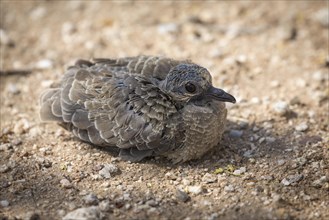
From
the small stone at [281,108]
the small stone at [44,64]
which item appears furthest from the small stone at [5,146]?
the small stone at [281,108]

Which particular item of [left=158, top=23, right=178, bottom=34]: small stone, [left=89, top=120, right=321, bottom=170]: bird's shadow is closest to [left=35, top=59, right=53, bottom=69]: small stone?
[left=158, top=23, right=178, bottom=34]: small stone

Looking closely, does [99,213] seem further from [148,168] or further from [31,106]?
[31,106]

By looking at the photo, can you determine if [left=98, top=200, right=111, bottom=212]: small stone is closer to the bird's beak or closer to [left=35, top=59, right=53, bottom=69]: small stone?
the bird's beak

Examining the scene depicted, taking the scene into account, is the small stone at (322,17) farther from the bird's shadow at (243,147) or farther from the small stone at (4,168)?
the small stone at (4,168)

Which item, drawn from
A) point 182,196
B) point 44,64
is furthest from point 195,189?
point 44,64

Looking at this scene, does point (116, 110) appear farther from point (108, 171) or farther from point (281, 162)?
point (281, 162)

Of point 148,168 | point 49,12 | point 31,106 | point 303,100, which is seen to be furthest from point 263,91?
point 49,12
